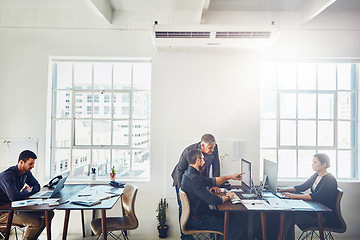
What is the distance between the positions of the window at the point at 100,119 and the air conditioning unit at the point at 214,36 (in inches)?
35.2

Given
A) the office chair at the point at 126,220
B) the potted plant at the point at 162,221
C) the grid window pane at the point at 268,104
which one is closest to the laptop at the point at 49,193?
the office chair at the point at 126,220

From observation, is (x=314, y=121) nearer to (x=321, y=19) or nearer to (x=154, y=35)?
(x=321, y=19)

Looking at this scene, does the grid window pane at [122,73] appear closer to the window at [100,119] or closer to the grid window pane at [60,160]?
the window at [100,119]

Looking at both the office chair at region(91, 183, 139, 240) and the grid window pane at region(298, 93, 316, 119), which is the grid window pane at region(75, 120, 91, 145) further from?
the grid window pane at region(298, 93, 316, 119)

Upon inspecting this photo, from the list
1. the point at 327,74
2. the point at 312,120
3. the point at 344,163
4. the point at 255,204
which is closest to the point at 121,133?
the point at 255,204

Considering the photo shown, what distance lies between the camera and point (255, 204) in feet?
9.78

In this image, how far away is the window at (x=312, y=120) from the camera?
437cm

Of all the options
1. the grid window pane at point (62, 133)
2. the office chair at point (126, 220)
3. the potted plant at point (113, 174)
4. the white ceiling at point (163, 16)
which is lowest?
the office chair at point (126, 220)

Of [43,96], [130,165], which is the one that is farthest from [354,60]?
[43,96]

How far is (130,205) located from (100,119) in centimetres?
175

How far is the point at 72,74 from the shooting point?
4422 millimetres

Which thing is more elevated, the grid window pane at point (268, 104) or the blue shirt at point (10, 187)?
the grid window pane at point (268, 104)

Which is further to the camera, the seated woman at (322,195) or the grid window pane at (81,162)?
the grid window pane at (81,162)

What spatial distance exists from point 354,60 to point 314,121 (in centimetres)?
127
